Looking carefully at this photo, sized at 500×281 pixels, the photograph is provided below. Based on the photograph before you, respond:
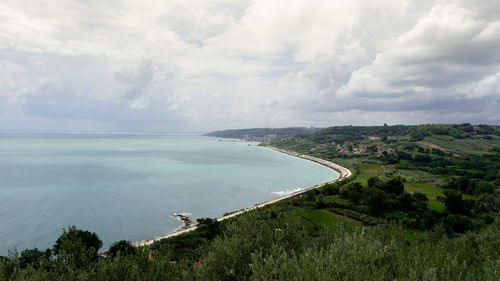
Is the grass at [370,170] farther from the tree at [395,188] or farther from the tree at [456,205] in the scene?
the tree at [456,205]

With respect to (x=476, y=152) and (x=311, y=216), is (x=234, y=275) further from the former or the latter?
(x=476, y=152)

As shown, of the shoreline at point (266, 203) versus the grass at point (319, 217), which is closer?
the shoreline at point (266, 203)

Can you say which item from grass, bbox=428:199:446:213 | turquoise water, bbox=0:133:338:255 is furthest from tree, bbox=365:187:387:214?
turquoise water, bbox=0:133:338:255

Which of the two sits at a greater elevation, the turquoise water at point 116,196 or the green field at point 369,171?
the green field at point 369,171

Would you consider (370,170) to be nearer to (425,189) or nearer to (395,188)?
(425,189)

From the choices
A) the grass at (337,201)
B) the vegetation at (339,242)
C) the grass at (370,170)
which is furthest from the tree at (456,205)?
the grass at (370,170)

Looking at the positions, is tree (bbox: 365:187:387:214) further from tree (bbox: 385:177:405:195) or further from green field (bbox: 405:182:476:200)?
green field (bbox: 405:182:476:200)

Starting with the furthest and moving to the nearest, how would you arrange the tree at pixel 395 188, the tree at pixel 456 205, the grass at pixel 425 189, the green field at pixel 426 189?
the grass at pixel 425 189
the green field at pixel 426 189
the tree at pixel 395 188
the tree at pixel 456 205

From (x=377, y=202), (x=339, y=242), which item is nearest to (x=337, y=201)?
(x=377, y=202)
